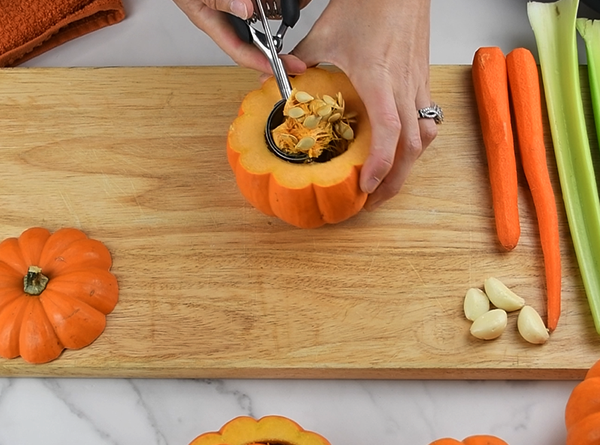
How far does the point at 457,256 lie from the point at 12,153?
1.15 meters

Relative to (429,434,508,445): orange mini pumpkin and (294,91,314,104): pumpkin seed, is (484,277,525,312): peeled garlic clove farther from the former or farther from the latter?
(294,91,314,104): pumpkin seed

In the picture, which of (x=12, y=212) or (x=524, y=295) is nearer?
(x=524, y=295)

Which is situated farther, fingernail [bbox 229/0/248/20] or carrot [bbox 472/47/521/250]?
carrot [bbox 472/47/521/250]

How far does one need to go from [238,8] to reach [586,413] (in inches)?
41.6

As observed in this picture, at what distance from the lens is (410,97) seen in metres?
1.44

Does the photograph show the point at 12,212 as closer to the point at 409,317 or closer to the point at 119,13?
the point at 119,13

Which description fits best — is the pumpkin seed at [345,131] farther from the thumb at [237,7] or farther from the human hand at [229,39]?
the thumb at [237,7]

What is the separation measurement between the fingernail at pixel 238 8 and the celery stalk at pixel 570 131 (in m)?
0.83

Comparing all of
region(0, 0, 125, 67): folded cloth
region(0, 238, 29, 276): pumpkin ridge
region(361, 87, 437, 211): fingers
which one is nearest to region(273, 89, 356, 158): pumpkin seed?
region(361, 87, 437, 211): fingers

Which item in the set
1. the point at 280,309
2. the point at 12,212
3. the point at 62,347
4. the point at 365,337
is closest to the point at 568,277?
the point at 365,337

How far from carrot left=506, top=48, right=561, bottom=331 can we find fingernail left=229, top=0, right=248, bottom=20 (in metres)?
0.76

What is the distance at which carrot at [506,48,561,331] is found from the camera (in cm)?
153

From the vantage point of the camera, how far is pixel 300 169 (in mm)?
1413

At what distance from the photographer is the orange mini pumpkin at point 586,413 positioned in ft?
4.10
